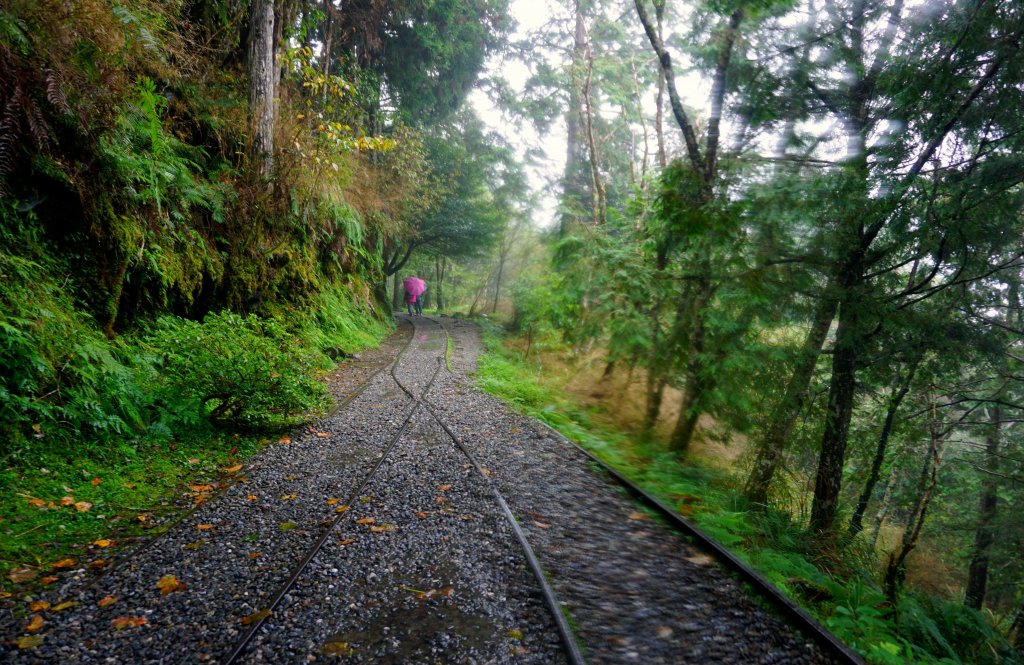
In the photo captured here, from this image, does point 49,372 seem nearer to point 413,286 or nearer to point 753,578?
point 753,578

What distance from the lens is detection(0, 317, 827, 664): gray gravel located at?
260cm

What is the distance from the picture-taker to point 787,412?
5.20 meters

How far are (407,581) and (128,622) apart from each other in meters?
1.57

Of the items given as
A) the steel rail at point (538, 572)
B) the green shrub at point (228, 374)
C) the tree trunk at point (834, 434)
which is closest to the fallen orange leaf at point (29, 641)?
the steel rail at point (538, 572)

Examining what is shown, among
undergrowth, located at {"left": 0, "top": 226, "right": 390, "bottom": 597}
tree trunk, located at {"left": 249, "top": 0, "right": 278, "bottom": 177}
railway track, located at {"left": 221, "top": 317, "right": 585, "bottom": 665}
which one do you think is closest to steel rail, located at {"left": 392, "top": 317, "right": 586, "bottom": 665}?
Answer: railway track, located at {"left": 221, "top": 317, "right": 585, "bottom": 665}

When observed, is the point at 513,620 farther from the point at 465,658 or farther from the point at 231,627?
the point at 231,627

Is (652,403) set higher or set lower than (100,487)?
higher

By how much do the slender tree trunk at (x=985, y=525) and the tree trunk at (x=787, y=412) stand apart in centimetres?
339

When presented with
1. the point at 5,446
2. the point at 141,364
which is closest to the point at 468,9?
the point at 141,364

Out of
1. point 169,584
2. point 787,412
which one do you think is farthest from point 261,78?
point 787,412

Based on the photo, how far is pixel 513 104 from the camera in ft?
53.9

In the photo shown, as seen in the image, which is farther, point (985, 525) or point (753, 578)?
point (985, 525)

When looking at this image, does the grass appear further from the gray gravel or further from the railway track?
the railway track

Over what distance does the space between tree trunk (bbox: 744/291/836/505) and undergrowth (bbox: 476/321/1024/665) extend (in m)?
0.28
